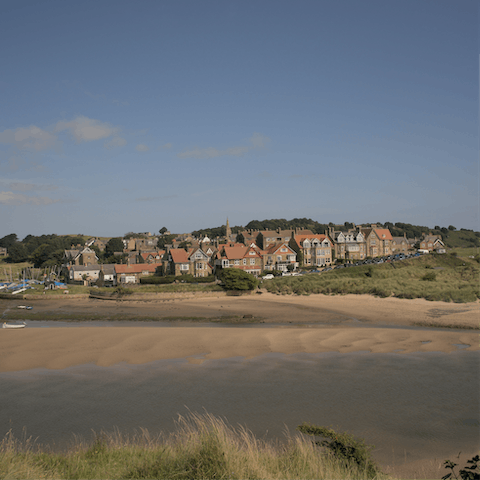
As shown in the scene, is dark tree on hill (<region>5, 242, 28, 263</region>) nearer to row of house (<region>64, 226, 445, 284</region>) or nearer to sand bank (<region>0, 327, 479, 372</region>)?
row of house (<region>64, 226, 445, 284</region>)

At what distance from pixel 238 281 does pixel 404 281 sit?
19.2m

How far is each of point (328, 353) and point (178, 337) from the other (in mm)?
9386

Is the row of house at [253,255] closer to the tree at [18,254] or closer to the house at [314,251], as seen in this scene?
the house at [314,251]

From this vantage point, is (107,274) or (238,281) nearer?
(238,281)

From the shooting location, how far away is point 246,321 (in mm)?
32156

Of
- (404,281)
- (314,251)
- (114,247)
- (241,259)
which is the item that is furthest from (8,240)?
(404,281)

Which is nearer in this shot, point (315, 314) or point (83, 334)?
point (83, 334)

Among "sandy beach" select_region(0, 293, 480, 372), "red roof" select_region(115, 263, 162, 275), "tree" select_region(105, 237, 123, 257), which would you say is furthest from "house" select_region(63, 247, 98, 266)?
"sandy beach" select_region(0, 293, 480, 372)

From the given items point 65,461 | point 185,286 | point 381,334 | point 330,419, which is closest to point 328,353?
point 381,334

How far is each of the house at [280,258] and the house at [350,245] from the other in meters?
10.7

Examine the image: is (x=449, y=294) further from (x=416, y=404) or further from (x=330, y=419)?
(x=330, y=419)

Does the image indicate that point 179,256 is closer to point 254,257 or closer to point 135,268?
point 135,268

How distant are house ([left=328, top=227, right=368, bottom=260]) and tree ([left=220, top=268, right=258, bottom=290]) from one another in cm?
2718

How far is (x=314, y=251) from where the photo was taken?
213 feet
